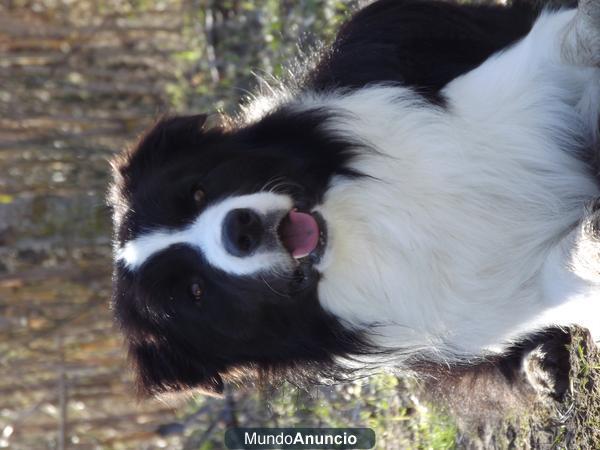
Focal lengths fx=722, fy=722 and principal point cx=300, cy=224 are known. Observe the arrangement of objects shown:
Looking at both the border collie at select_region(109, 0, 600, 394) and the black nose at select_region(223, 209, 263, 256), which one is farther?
the border collie at select_region(109, 0, 600, 394)

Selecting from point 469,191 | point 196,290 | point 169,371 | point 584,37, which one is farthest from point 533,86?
point 169,371

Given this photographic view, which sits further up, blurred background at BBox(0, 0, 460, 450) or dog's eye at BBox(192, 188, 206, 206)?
dog's eye at BBox(192, 188, 206, 206)

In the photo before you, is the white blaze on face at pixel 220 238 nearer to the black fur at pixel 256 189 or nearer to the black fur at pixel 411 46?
the black fur at pixel 256 189

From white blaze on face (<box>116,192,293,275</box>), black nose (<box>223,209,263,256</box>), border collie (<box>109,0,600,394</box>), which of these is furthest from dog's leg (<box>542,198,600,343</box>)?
black nose (<box>223,209,263,256</box>)

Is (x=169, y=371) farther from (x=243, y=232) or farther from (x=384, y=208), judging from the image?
(x=384, y=208)

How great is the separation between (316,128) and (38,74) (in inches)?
230

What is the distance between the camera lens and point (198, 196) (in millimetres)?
3008

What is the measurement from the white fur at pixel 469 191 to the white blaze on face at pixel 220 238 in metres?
0.25

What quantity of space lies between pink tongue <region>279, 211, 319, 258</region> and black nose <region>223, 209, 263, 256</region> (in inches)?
4.2

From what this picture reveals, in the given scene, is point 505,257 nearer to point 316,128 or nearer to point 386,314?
point 386,314

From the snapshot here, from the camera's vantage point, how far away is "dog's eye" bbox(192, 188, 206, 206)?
2992mm

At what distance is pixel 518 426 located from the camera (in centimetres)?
385

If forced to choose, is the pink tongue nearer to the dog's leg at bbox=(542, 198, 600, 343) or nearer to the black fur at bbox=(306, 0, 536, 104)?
the black fur at bbox=(306, 0, 536, 104)

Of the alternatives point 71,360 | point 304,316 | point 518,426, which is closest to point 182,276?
point 304,316
